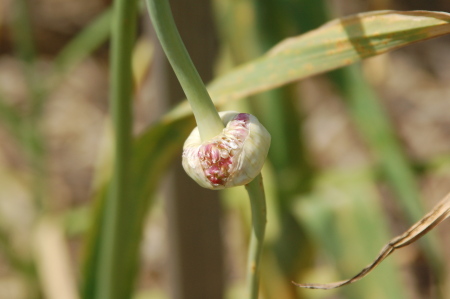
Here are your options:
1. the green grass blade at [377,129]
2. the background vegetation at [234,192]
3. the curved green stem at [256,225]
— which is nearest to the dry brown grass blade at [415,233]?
the curved green stem at [256,225]

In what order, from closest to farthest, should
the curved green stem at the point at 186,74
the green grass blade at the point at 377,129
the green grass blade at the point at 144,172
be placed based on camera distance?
the curved green stem at the point at 186,74 < the green grass blade at the point at 144,172 < the green grass blade at the point at 377,129

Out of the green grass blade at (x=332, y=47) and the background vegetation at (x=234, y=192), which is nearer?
the green grass blade at (x=332, y=47)

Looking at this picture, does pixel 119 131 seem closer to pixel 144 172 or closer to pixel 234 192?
pixel 144 172

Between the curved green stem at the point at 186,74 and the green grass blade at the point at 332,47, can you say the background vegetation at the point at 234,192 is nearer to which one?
the green grass blade at the point at 332,47

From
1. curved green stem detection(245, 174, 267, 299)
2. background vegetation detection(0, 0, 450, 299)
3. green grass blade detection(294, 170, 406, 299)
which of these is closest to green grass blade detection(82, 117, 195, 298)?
background vegetation detection(0, 0, 450, 299)

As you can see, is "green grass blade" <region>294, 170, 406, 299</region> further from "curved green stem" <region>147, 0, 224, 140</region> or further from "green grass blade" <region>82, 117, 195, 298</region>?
"curved green stem" <region>147, 0, 224, 140</region>

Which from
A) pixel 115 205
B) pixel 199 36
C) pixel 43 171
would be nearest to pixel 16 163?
A: pixel 43 171
